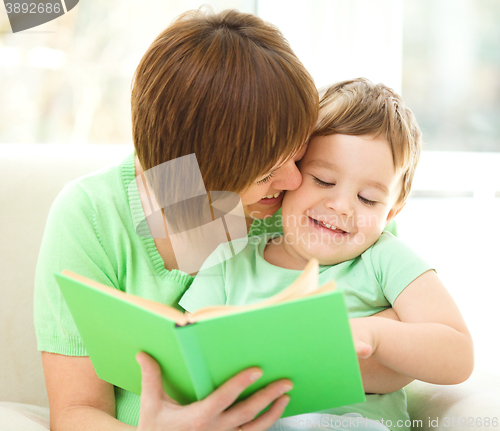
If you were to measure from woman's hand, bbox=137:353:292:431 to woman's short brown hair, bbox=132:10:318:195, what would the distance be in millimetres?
361

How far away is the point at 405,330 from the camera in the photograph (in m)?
0.82

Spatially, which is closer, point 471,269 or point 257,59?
point 257,59

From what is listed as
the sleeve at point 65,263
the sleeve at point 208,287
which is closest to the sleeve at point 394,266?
the sleeve at point 208,287

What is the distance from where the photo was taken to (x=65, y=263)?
964 mm

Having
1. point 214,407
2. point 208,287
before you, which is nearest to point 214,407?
point 214,407

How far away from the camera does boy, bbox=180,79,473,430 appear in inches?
36.6

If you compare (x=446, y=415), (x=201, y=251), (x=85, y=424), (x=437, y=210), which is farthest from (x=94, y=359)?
(x=437, y=210)

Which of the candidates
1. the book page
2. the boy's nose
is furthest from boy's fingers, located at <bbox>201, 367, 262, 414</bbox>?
the boy's nose

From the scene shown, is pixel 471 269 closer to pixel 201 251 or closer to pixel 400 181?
pixel 400 181

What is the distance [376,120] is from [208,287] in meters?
0.49

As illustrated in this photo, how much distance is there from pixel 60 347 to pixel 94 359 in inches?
7.5
